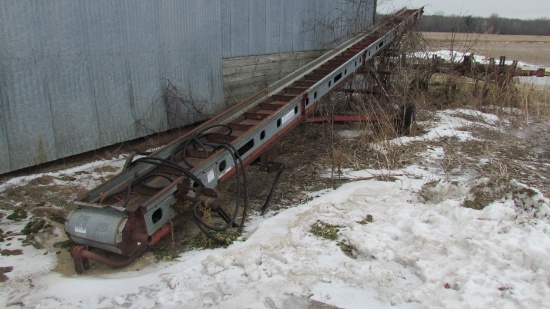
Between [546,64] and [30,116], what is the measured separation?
2453cm

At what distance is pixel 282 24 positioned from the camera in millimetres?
9367

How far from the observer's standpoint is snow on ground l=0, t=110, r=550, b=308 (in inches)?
108

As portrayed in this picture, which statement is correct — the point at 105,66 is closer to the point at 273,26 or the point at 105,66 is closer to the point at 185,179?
the point at 185,179

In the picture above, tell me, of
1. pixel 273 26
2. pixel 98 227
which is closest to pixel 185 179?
pixel 98 227

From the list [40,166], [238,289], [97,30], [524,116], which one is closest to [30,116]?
[40,166]

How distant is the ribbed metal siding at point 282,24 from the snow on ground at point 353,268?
504 centimetres

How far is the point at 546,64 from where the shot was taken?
21.5 meters

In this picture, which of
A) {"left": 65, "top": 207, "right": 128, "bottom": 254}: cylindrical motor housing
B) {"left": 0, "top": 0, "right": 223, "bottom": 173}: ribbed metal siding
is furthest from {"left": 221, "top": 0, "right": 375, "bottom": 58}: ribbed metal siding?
{"left": 65, "top": 207, "right": 128, "bottom": 254}: cylindrical motor housing

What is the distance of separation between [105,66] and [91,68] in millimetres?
227

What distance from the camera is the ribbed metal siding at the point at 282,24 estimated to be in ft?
26.0

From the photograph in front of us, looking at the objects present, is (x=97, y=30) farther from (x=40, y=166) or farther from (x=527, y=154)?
(x=527, y=154)

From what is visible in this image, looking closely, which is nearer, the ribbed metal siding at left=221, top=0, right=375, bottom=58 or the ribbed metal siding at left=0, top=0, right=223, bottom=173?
the ribbed metal siding at left=0, top=0, right=223, bottom=173

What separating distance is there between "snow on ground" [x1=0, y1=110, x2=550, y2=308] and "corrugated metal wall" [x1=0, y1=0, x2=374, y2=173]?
2.29 metres

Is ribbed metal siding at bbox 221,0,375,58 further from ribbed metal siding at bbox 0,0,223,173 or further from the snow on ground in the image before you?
the snow on ground
